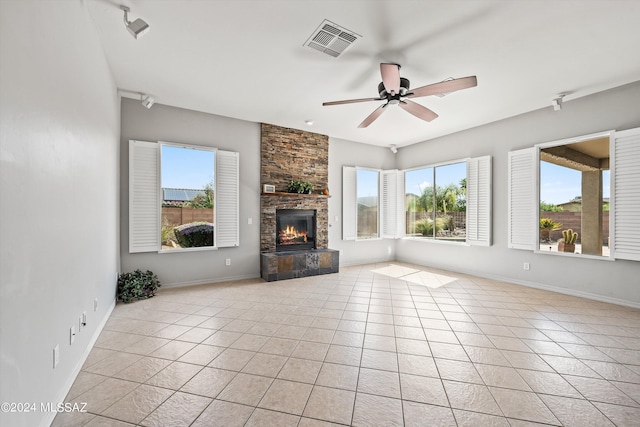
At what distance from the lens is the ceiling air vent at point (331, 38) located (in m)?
2.60

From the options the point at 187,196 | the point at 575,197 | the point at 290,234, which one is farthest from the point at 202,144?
the point at 575,197

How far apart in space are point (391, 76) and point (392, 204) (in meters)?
4.51

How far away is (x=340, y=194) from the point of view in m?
6.53

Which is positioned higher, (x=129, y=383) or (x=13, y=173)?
(x=13, y=173)

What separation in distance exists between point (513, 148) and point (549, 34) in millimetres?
2637

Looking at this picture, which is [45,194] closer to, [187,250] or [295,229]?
[187,250]

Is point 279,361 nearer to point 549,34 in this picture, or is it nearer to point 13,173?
point 13,173

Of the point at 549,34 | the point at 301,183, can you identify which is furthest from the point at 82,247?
the point at 549,34

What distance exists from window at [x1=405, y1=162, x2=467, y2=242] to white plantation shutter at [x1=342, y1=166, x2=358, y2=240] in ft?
4.81

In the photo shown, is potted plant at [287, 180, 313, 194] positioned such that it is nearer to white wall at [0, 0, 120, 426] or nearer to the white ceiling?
the white ceiling

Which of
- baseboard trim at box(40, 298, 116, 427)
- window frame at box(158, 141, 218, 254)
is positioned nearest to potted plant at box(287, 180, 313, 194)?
window frame at box(158, 141, 218, 254)

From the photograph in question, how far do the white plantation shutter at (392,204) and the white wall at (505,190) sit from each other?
0.69m

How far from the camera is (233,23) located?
2.60 meters

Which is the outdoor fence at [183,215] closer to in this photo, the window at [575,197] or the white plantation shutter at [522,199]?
the white plantation shutter at [522,199]
